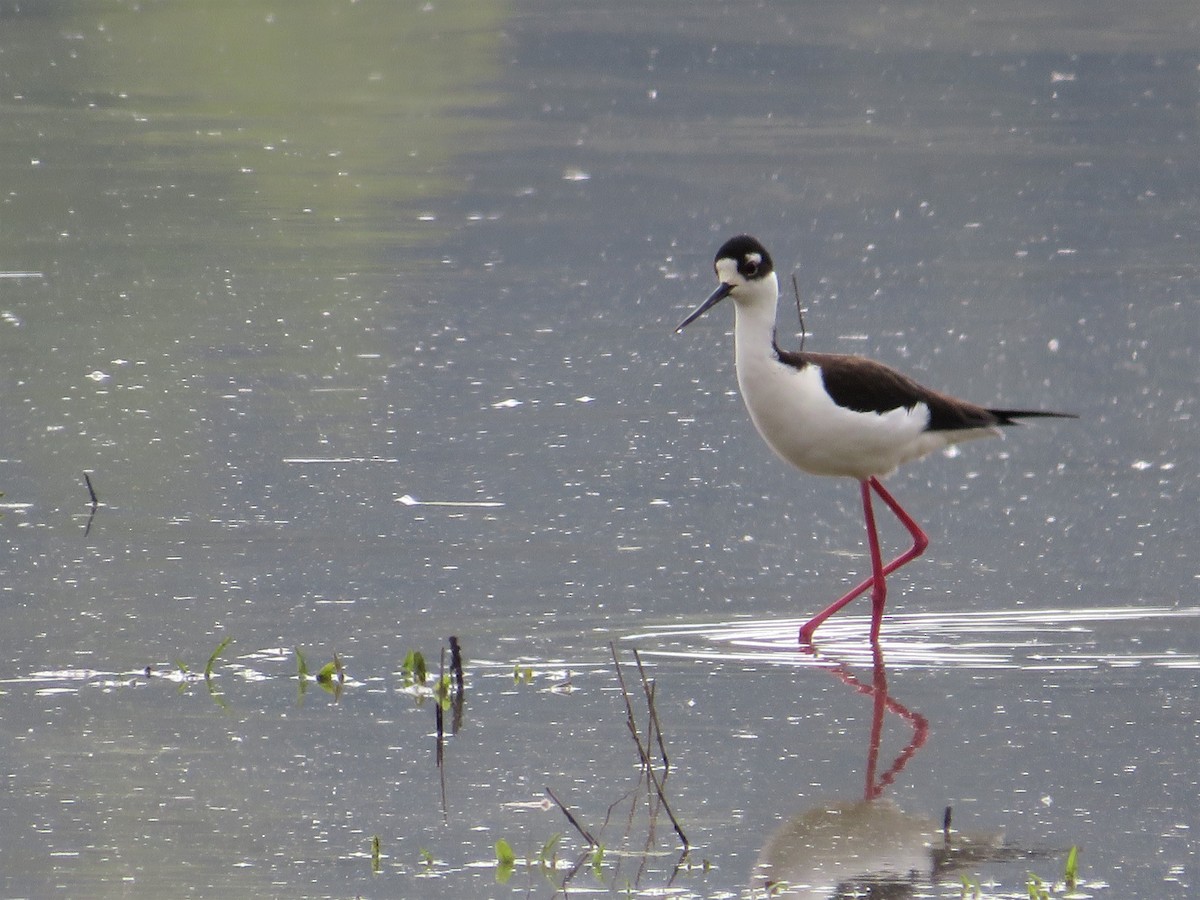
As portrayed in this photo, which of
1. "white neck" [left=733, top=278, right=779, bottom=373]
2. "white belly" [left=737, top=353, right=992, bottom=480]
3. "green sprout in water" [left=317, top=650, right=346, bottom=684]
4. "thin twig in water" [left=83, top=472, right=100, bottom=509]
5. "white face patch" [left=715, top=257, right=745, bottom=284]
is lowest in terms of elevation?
"thin twig in water" [left=83, top=472, right=100, bottom=509]

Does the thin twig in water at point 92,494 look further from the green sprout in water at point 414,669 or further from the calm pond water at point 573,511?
the green sprout in water at point 414,669

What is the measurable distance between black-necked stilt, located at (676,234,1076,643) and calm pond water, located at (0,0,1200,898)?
1.23ft

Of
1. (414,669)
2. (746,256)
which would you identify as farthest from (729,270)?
(414,669)

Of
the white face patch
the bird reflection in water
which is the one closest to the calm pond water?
the bird reflection in water

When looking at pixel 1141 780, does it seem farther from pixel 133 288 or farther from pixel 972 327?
pixel 133 288

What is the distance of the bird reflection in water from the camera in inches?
160

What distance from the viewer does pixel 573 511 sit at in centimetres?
711

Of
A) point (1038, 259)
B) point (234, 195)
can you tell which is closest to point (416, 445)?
point (1038, 259)

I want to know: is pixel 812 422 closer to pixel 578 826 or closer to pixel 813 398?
pixel 813 398

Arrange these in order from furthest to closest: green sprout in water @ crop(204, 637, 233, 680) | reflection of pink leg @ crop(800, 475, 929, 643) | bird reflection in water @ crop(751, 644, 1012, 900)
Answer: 1. reflection of pink leg @ crop(800, 475, 929, 643)
2. green sprout in water @ crop(204, 637, 233, 680)
3. bird reflection in water @ crop(751, 644, 1012, 900)

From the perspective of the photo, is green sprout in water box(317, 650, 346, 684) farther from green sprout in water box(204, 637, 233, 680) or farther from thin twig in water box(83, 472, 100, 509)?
thin twig in water box(83, 472, 100, 509)

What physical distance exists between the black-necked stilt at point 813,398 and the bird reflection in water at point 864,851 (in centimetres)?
156

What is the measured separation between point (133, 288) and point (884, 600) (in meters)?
5.58

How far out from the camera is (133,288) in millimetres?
10711
